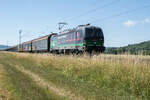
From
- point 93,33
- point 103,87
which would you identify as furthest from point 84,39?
point 103,87

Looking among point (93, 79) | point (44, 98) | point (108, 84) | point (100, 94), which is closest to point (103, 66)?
point (93, 79)

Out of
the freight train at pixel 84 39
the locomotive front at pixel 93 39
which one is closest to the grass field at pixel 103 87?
the locomotive front at pixel 93 39

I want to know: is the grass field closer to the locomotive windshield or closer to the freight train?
the freight train

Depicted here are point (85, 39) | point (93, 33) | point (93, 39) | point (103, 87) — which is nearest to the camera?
point (103, 87)

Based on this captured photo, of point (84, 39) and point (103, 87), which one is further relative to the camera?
point (84, 39)

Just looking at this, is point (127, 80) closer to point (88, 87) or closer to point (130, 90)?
point (130, 90)

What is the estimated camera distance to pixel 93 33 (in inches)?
857

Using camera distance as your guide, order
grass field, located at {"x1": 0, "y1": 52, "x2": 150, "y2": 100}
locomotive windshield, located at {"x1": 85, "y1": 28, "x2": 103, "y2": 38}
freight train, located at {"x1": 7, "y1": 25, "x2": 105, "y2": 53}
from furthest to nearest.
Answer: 1. locomotive windshield, located at {"x1": 85, "y1": 28, "x2": 103, "y2": 38}
2. freight train, located at {"x1": 7, "y1": 25, "x2": 105, "y2": 53}
3. grass field, located at {"x1": 0, "y1": 52, "x2": 150, "y2": 100}

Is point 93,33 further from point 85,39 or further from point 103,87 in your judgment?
point 103,87

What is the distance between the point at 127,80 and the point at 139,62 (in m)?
1.39

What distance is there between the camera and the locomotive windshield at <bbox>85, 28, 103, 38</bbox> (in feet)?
70.3

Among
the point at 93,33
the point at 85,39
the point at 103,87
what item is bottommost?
the point at 103,87

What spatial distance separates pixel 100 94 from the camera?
6879mm

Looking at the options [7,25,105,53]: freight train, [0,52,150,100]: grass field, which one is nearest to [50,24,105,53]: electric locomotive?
[7,25,105,53]: freight train
